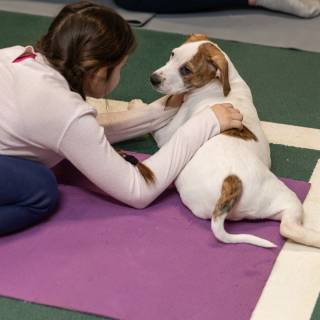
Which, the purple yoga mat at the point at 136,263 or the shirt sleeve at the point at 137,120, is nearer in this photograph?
the purple yoga mat at the point at 136,263

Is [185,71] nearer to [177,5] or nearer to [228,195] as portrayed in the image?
[228,195]

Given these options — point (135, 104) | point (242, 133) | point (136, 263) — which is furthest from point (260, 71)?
point (136, 263)

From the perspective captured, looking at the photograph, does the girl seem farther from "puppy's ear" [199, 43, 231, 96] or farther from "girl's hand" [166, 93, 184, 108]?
"girl's hand" [166, 93, 184, 108]

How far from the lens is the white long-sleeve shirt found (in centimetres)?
186

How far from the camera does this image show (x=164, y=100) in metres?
2.34

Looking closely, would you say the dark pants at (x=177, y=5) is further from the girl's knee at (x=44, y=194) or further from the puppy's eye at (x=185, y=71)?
the girl's knee at (x=44, y=194)

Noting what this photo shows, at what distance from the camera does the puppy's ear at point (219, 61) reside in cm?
213

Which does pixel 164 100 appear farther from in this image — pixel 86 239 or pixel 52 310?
pixel 52 310

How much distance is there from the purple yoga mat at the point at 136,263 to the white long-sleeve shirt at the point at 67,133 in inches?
4.1

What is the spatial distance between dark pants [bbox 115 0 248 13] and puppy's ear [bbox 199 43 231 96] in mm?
1476

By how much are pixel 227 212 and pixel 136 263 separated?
0.91ft

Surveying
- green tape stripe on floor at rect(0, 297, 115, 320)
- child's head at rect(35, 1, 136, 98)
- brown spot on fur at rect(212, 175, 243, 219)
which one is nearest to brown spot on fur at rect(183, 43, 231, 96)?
child's head at rect(35, 1, 136, 98)

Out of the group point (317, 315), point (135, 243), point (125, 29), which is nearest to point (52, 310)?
point (135, 243)

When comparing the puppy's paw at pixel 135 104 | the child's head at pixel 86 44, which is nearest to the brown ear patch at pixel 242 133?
the child's head at pixel 86 44
